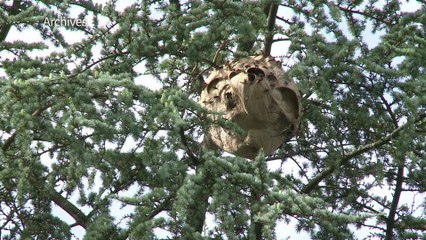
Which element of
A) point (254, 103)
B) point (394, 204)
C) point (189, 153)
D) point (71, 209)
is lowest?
point (71, 209)

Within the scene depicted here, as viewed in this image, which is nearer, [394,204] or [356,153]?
[356,153]

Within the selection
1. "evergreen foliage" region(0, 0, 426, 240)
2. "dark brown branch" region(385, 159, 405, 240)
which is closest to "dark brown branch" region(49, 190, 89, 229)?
"evergreen foliage" region(0, 0, 426, 240)

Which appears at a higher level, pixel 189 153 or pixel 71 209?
pixel 189 153

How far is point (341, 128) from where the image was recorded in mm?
6926

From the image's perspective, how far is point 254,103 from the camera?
6.21m

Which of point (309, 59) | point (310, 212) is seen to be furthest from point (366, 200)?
point (310, 212)

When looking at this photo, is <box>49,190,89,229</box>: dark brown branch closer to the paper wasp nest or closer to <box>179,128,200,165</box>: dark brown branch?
<box>179,128,200,165</box>: dark brown branch

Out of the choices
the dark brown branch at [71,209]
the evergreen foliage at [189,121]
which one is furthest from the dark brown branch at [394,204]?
the dark brown branch at [71,209]

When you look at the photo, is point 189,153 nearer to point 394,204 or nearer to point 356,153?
point 356,153

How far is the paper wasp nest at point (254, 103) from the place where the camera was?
6.22 metres

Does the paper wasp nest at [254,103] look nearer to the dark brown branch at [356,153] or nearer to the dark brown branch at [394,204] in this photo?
the dark brown branch at [356,153]

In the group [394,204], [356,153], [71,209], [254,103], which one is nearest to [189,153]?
[254,103]

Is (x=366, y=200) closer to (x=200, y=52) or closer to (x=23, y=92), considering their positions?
(x=200, y=52)

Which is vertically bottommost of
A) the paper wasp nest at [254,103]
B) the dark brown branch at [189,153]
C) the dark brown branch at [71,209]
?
the dark brown branch at [71,209]
